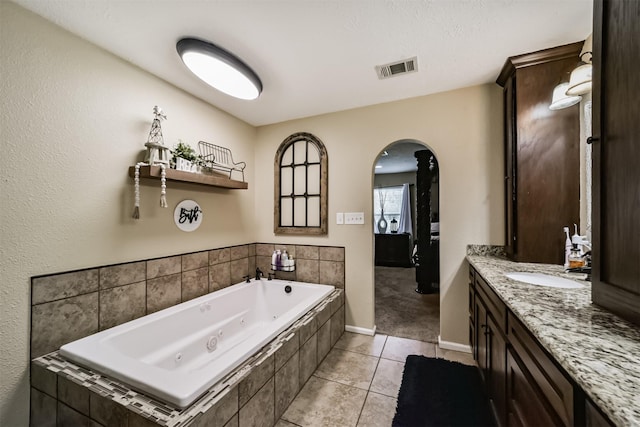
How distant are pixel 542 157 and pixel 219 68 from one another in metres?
2.44

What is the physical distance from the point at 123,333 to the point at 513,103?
10.6 ft

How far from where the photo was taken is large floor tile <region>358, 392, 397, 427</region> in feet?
4.79

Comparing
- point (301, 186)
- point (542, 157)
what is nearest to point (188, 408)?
point (301, 186)

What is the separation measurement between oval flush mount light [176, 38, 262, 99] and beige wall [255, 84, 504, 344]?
39.1 inches

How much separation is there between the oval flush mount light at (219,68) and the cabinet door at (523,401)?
91.3 inches

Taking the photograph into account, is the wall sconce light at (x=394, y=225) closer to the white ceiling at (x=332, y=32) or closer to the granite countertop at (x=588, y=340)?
the white ceiling at (x=332, y=32)

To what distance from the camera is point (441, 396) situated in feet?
5.37

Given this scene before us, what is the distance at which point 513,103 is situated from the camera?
1.87 m

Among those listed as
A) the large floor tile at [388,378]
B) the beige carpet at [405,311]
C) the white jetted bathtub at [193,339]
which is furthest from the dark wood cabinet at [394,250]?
the large floor tile at [388,378]

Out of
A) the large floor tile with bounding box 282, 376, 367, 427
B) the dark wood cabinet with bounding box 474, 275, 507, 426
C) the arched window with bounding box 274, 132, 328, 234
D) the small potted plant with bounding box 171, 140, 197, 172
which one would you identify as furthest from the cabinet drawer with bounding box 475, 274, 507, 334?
the small potted plant with bounding box 171, 140, 197, 172

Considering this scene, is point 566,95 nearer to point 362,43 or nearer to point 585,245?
point 585,245

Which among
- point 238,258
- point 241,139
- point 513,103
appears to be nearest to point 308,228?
point 238,258

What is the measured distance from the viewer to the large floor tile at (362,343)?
2244mm

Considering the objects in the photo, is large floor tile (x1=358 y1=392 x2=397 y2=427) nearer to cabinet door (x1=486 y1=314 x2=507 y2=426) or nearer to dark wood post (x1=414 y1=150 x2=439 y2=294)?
cabinet door (x1=486 y1=314 x2=507 y2=426)
